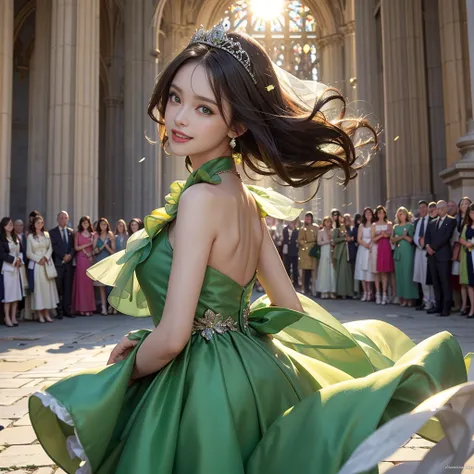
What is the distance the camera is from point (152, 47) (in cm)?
1764

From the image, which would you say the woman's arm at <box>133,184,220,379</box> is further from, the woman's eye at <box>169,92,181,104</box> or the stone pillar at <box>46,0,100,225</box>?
the stone pillar at <box>46,0,100,225</box>

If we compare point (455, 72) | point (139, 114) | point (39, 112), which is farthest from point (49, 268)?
point (139, 114)

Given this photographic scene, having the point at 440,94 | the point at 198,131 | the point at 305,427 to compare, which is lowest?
the point at 305,427

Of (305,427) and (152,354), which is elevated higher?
(152,354)

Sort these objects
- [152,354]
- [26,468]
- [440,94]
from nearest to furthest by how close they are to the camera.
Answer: [152,354] < [26,468] < [440,94]

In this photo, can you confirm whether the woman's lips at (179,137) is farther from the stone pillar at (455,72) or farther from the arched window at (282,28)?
the arched window at (282,28)

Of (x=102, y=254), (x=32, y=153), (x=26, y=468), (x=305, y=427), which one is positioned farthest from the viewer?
(x=32, y=153)

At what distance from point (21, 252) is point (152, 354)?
778 centimetres

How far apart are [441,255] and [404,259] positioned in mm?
1455

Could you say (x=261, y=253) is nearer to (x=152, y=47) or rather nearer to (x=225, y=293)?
(x=225, y=293)

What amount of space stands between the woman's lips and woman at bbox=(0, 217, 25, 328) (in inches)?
288

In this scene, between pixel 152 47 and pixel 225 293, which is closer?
pixel 225 293

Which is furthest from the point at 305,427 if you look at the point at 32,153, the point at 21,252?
the point at 32,153

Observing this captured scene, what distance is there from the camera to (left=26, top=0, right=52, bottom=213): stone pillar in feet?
45.9
